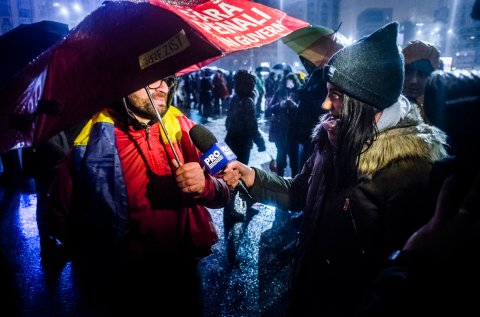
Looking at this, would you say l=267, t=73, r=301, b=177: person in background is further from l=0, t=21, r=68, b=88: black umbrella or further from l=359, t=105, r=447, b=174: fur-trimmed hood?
l=0, t=21, r=68, b=88: black umbrella

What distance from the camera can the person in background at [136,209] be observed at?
1936 mm

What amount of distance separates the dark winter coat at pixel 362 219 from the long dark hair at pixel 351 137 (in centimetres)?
5

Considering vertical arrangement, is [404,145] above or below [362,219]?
above

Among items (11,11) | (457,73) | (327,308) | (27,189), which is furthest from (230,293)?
(11,11)

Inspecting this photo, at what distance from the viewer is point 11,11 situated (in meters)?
53.1

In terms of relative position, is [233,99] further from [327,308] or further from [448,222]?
[448,222]

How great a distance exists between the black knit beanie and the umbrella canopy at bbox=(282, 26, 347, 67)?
8.86 feet

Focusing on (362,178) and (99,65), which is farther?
(362,178)

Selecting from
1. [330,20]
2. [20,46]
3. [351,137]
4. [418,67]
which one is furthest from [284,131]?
[330,20]

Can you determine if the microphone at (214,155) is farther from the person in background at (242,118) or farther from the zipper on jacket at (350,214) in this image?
the person in background at (242,118)

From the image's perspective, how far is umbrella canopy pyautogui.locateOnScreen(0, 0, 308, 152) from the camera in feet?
4.57

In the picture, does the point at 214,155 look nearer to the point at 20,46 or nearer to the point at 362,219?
the point at 362,219

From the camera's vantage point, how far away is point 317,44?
4633mm

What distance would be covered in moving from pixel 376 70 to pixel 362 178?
25.4 inches
